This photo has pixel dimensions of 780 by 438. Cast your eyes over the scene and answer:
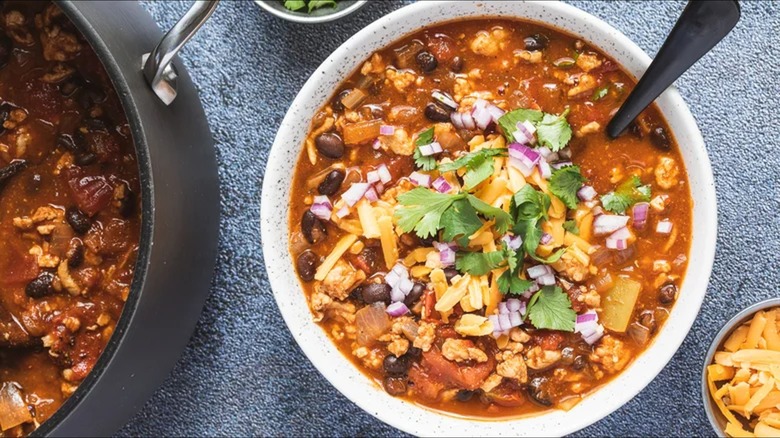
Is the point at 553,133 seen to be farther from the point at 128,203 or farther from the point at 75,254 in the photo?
the point at 75,254

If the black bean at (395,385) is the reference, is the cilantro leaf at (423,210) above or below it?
above

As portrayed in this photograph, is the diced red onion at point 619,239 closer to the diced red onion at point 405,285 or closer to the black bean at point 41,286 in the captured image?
the diced red onion at point 405,285

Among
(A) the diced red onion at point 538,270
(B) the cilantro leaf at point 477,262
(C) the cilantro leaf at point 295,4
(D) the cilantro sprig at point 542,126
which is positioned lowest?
(A) the diced red onion at point 538,270

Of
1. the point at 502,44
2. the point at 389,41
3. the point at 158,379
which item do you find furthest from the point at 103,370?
the point at 502,44

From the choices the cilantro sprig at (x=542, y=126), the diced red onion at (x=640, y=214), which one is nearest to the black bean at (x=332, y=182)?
the cilantro sprig at (x=542, y=126)

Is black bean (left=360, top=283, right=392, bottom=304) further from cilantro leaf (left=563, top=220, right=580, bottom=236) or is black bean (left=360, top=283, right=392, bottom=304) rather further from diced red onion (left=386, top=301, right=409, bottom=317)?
cilantro leaf (left=563, top=220, right=580, bottom=236)

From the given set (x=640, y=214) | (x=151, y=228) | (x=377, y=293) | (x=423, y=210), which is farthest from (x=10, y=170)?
(x=640, y=214)

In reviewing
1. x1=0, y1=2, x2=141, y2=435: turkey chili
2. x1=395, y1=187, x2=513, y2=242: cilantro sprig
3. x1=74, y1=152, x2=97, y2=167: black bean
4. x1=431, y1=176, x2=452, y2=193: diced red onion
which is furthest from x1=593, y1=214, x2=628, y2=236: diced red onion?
x1=74, y1=152, x2=97, y2=167: black bean
